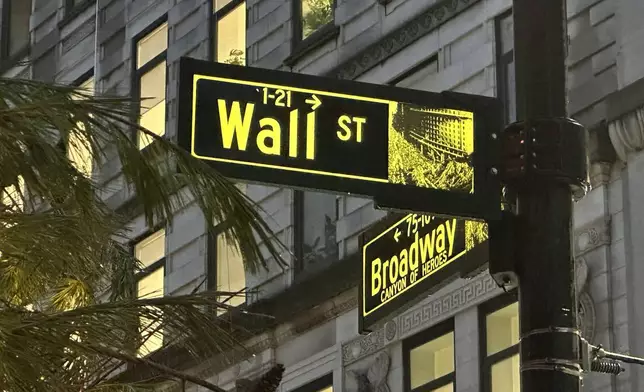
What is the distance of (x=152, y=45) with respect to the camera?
27.6m

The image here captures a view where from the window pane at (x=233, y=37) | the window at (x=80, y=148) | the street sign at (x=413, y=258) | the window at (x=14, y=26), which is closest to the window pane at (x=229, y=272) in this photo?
the window pane at (x=233, y=37)

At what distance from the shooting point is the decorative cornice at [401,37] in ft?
65.5

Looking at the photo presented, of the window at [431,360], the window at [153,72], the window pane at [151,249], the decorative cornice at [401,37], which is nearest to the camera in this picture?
the window at [431,360]

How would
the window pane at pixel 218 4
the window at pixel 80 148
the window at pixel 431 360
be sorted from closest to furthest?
the window at pixel 80 148 < the window at pixel 431 360 < the window pane at pixel 218 4

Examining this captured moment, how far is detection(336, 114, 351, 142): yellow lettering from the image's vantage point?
269 inches

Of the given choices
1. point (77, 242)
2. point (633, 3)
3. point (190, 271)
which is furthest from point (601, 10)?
point (77, 242)

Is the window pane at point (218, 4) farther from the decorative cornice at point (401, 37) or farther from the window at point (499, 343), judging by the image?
the window at point (499, 343)

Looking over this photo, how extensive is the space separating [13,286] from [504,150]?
3149 millimetres

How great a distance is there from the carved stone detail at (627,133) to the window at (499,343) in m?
2.21

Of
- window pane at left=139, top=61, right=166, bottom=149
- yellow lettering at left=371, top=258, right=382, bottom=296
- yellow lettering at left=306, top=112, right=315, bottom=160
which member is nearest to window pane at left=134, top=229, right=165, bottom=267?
window pane at left=139, top=61, right=166, bottom=149

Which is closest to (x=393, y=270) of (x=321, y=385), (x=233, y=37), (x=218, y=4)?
(x=321, y=385)

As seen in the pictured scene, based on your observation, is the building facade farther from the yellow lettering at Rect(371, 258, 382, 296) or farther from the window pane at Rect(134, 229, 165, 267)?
the yellow lettering at Rect(371, 258, 382, 296)

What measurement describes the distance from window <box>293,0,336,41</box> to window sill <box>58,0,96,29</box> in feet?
24.7

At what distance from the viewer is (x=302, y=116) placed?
678 centimetres
